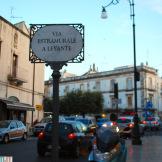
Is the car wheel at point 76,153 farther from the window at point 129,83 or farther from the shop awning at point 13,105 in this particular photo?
the window at point 129,83

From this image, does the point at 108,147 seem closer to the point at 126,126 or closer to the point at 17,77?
the point at 126,126

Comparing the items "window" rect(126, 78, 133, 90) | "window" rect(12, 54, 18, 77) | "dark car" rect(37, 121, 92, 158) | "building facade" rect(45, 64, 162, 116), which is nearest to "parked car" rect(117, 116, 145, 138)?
"window" rect(12, 54, 18, 77)

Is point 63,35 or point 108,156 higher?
point 63,35

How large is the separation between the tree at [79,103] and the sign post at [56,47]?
2620 inches

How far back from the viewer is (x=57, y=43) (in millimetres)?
5773

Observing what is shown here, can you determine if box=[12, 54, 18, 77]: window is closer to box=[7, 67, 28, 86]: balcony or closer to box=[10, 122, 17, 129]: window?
box=[7, 67, 28, 86]: balcony

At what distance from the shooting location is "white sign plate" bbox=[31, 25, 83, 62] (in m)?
5.76

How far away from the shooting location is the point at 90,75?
90.0 meters

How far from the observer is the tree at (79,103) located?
2857 inches

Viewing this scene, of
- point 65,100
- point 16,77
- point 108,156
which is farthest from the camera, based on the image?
point 65,100

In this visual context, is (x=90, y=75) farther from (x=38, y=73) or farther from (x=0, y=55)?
(x=0, y=55)

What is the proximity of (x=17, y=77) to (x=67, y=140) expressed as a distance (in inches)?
913

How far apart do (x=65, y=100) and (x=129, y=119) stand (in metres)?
39.1

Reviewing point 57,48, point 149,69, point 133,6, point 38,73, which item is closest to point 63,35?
point 57,48
